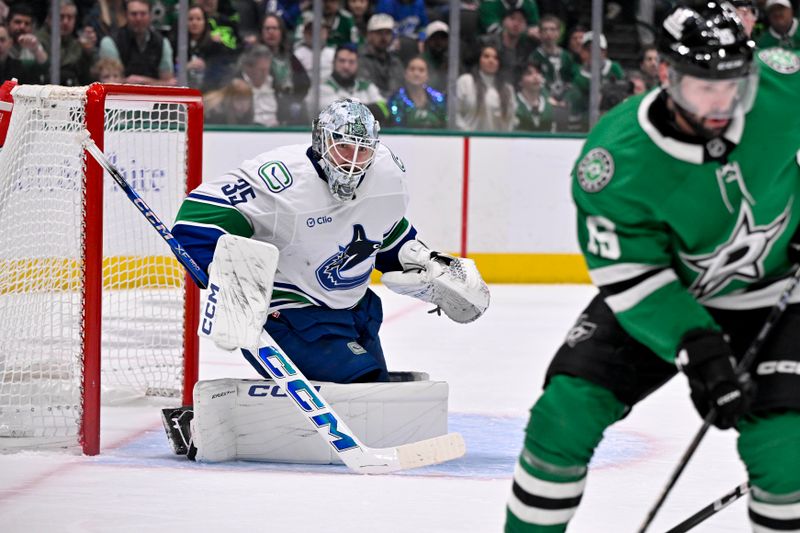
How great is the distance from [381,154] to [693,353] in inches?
70.1

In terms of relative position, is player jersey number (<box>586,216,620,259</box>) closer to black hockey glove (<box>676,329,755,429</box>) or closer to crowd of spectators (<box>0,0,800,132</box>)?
black hockey glove (<box>676,329,755,429</box>)

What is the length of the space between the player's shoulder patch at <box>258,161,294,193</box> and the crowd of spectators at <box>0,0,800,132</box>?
3.63m

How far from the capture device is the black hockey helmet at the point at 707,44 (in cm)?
191

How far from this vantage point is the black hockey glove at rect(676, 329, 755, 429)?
1.88 meters

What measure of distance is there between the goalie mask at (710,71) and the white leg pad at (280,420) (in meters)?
1.55

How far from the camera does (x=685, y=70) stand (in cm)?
192

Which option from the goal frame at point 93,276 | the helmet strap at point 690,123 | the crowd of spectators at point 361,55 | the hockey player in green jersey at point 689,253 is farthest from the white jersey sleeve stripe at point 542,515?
the crowd of spectators at point 361,55

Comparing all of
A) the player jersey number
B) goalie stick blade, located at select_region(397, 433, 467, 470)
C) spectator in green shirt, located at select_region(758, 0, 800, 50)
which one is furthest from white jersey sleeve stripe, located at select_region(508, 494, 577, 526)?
spectator in green shirt, located at select_region(758, 0, 800, 50)

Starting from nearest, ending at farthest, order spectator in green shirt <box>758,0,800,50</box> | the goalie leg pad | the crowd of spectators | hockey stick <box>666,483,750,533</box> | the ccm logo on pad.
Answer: hockey stick <box>666,483,750,533</box> < the ccm logo on pad < the goalie leg pad < the crowd of spectators < spectator in green shirt <box>758,0,800,50</box>

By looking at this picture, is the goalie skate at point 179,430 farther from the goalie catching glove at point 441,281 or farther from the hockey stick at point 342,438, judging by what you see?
the goalie catching glove at point 441,281

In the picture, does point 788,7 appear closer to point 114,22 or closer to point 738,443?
point 114,22

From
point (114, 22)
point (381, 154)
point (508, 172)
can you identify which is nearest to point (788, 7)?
point (508, 172)

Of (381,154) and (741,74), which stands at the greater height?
(741,74)

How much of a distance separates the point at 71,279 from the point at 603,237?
1.92m
